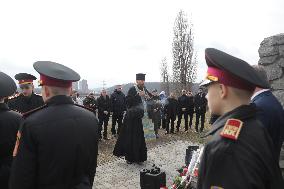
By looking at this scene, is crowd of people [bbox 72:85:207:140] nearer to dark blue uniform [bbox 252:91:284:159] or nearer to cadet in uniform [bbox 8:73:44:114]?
cadet in uniform [bbox 8:73:44:114]

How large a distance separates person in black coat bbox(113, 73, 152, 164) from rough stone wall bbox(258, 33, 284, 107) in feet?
13.2

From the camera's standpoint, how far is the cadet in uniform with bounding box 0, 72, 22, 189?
3.37m

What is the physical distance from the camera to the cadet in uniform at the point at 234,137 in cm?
183

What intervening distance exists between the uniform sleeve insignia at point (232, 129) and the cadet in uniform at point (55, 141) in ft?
4.72

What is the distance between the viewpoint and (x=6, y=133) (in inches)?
133

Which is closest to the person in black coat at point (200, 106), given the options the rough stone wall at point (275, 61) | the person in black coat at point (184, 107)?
the person in black coat at point (184, 107)

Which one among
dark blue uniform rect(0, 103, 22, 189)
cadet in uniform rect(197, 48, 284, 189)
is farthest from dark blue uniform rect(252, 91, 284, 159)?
dark blue uniform rect(0, 103, 22, 189)

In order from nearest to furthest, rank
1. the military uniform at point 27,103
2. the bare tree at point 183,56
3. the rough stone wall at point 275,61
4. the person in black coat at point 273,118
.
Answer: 1. the person in black coat at point 273,118
2. the rough stone wall at point 275,61
3. the military uniform at point 27,103
4. the bare tree at point 183,56

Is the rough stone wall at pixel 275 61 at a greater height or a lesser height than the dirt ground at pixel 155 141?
greater

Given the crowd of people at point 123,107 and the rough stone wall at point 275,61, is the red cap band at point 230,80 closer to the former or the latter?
the rough stone wall at point 275,61

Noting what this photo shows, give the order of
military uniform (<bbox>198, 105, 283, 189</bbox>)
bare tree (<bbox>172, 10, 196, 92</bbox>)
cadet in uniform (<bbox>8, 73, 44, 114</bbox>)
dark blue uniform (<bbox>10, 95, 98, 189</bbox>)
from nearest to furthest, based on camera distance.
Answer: military uniform (<bbox>198, 105, 283, 189</bbox>) → dark blue uniform (<bbox>10, 95, 98, 189</bbox>) → cadet in uniform (<bbox>8, 73, 44, 114</bbox>) → bare tree (<bbox>172, 10, 196, 92</bbox>)

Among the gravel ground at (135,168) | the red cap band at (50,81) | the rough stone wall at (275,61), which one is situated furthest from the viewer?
the gravel ground at (135,168)

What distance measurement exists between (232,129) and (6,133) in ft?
7.96

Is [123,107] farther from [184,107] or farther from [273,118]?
[273,118]
